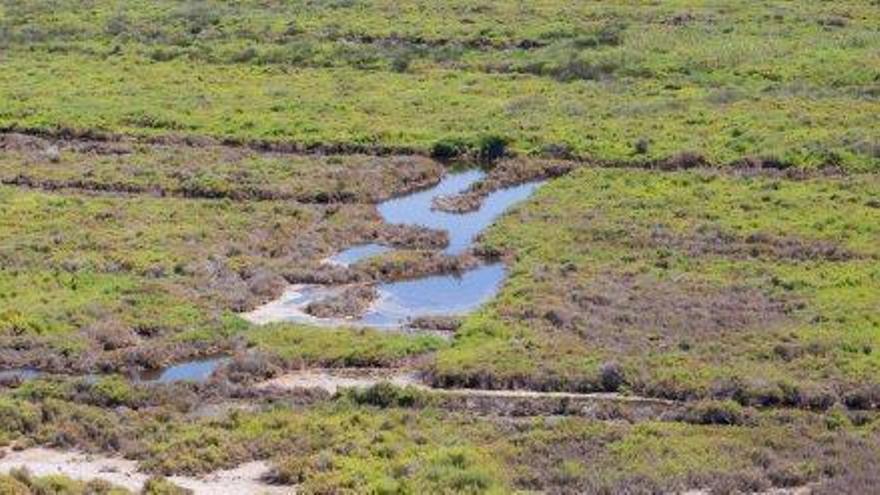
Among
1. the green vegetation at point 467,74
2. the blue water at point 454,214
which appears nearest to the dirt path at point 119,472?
the blue water at point 454,214

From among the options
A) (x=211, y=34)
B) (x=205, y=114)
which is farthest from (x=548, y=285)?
(x=211, y=34)

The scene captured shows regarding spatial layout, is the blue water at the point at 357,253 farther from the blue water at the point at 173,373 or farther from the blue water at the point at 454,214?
the blue water at the point at 173,373

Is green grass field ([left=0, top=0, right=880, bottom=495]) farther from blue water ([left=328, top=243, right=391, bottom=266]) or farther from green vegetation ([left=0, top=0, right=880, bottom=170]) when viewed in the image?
blue water ([left=328, top=243, right=391, bottom=266])

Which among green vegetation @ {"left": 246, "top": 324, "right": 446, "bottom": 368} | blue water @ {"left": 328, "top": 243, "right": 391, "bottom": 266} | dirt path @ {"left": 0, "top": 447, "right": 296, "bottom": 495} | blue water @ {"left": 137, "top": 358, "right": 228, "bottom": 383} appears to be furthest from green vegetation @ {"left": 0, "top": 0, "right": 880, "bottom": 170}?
dirt path @ {"left": 0, "top": 447, "right": 296, "bottom": 495}

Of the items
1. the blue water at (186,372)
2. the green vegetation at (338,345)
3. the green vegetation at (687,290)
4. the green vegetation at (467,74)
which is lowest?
the blue water at (186,372)

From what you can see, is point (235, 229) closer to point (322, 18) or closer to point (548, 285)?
point (548, 285)

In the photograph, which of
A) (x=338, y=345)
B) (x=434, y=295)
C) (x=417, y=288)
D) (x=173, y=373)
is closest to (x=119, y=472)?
(x=173, y=373)

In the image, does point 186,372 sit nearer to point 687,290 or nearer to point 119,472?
point 119,472

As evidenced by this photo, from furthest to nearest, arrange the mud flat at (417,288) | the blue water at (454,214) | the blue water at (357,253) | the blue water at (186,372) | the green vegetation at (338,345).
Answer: the blue water at (454,214) < the blue water at (357,253) < the mud flat at (417,288) < the green vegetation at (338,345) < the blue water at (186,372)
